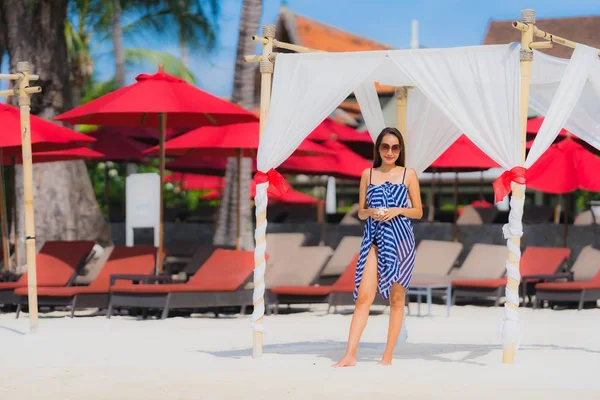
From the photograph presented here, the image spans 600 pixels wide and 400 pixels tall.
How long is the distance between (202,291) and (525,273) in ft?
14.6

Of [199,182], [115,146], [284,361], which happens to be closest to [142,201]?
[115,146]

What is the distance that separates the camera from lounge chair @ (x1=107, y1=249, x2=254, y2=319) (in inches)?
516

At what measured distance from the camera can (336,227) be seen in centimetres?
2069

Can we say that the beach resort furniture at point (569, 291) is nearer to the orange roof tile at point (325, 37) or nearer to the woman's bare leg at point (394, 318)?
the woman's bare leg at point (394, 318)

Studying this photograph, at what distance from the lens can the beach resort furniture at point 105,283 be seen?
43.8 ft

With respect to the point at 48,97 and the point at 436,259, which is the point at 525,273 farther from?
the point at 48,97

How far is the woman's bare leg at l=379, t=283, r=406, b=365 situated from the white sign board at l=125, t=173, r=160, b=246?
7718 millimetres

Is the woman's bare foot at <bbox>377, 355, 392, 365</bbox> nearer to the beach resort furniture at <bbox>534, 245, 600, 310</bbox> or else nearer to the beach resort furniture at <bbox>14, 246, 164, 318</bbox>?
the beach resort furniture at <bbox>14, 246, 164, 318</bbox>

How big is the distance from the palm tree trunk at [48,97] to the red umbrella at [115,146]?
0.61 m

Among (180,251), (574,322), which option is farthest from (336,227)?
(574,322)

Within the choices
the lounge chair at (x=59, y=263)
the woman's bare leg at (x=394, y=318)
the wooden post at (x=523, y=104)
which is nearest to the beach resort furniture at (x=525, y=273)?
the lounge chair at (x=59, y=263)

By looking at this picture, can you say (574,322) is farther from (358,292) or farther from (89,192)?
(89,192)

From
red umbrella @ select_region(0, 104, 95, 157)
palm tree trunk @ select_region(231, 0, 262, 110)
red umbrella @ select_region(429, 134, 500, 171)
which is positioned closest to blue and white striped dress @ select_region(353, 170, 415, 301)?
red umbrella @ select_region(0, 104, 95, 157)

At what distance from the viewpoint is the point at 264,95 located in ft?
31.2
